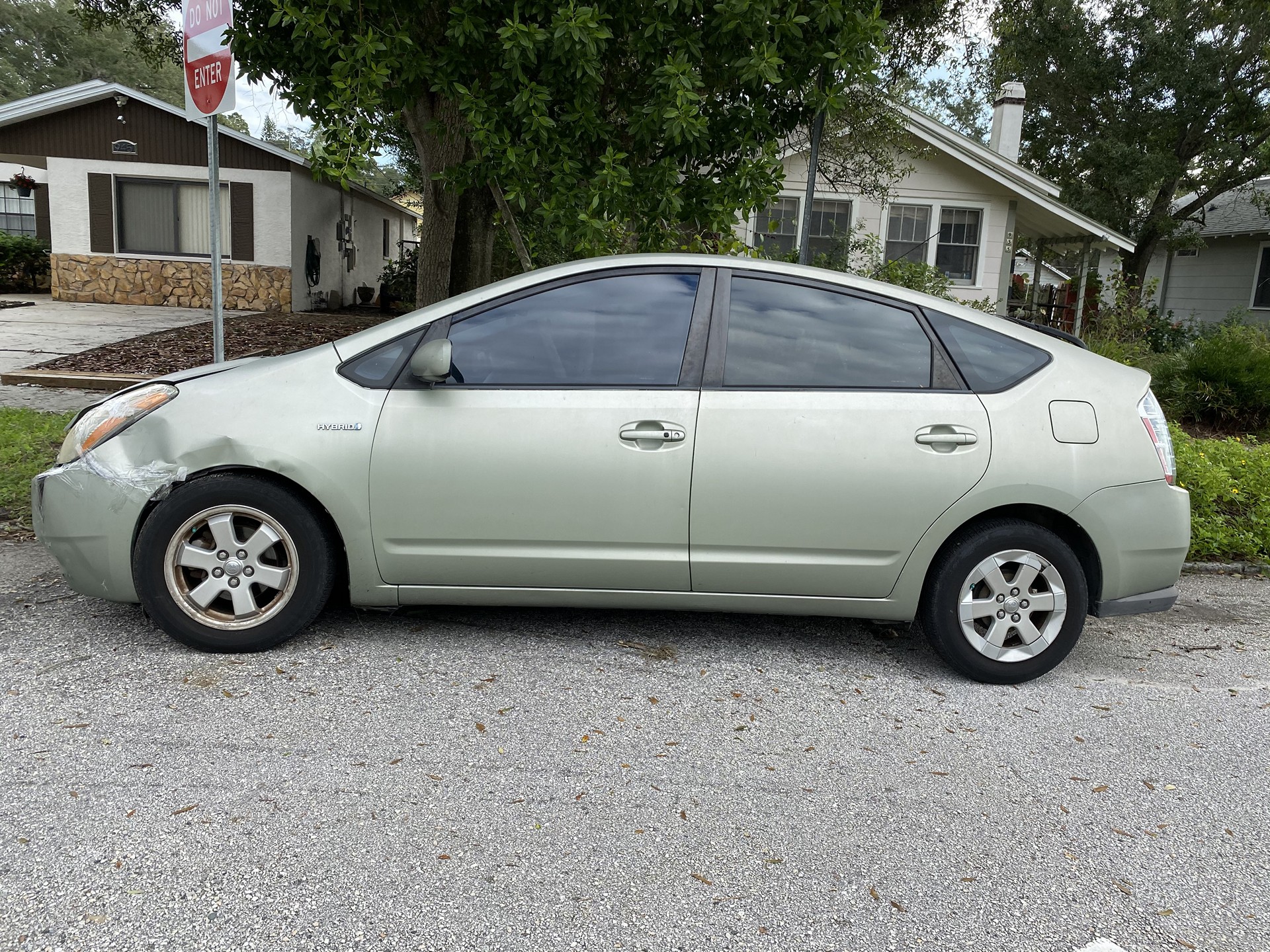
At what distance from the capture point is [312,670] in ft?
13.1

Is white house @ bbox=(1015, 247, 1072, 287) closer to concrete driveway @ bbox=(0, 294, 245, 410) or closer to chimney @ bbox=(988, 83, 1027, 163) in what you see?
chimney @ bbox=(988, 83, 1027, 163)

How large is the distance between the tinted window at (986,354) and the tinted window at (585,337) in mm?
1082

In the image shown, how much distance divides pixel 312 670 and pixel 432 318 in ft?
4.93

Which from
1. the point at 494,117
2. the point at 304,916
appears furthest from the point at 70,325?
the point at 304,916

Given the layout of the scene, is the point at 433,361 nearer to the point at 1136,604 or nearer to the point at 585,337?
the point at 585,337

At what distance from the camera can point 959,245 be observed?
693 inches

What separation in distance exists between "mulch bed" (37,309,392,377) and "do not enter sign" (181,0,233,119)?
3.27m

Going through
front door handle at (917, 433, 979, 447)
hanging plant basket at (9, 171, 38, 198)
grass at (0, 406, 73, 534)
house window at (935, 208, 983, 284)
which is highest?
hanging plant basket at (9, 171, 38, 198)

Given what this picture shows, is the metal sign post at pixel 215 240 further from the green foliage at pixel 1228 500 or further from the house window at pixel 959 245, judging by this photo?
the house window at pixel 959 245

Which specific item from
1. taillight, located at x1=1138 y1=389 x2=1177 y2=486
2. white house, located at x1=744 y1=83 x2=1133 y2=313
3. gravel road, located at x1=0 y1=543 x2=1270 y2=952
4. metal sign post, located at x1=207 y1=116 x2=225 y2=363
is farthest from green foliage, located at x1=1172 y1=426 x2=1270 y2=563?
white house, located at x1=744 y1=83 x2=1133 y2=313

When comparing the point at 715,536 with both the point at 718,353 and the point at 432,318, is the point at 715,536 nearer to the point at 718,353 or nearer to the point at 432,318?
the point at 718,353

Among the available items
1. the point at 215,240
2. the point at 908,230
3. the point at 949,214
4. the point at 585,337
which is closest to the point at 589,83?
the point at 215,240

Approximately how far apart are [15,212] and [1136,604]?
2843 centimetres

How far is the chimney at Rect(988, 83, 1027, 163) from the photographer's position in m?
21.1
